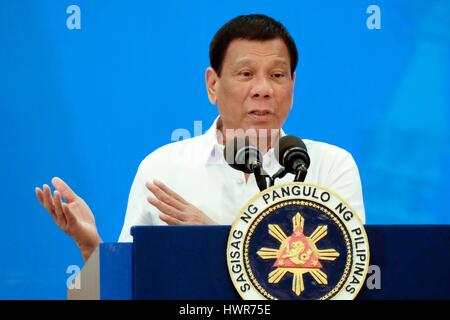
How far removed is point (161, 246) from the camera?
177 centimetres

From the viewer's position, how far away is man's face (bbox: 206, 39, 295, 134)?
2.62 meters

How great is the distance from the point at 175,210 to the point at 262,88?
1.91ft

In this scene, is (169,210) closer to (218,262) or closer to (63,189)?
(63,189)

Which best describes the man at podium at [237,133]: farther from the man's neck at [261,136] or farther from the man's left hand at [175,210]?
the man's left hand at [175,210]

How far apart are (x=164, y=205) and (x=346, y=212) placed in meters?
0.56

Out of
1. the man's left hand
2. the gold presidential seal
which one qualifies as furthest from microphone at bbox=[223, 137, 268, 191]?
the man's left hand

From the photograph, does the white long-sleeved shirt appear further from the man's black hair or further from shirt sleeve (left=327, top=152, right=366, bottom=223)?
the man's black hair

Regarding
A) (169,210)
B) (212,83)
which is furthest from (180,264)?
(212,83)

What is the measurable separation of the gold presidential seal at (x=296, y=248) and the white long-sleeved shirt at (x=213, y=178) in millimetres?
798

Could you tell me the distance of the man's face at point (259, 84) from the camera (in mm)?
2621


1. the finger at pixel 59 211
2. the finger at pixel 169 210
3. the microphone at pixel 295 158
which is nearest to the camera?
the microphone at pixel 295 158

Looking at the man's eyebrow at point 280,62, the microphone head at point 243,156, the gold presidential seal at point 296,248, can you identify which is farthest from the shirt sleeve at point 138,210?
the gold presidential seal at point 296,248
